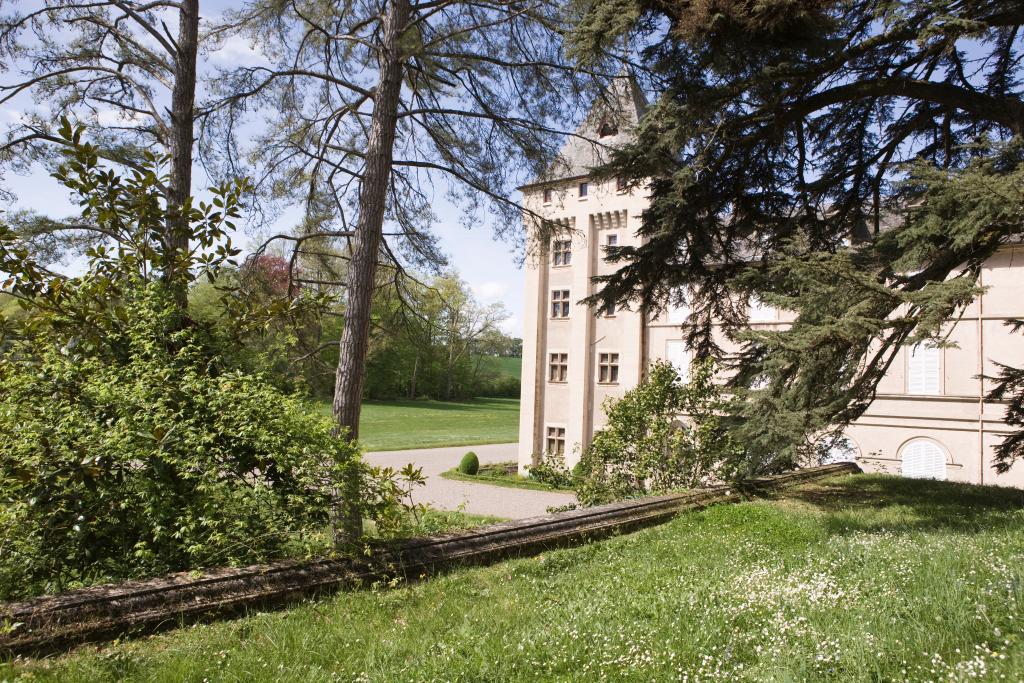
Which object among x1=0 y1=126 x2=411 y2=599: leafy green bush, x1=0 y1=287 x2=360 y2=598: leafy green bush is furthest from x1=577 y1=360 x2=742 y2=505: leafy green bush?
x1=0 y1=287 x2=360 y2=598: leafy green bush

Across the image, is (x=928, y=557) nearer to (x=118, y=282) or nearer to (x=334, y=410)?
(x=334, y=410)

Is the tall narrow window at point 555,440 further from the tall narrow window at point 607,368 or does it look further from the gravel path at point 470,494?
the tall narrow window at point 607,368

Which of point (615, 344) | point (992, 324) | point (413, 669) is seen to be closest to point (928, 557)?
point (413, 669)

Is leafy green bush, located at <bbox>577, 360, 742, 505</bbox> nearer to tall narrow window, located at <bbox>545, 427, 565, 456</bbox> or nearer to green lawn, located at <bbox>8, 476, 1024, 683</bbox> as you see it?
green lawn, located at <bbox>8, 476, 1024, 683</bbox>

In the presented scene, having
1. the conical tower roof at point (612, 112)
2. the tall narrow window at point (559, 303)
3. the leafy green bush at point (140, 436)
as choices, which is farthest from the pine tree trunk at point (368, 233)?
the tall narrow window at point (559, 303)

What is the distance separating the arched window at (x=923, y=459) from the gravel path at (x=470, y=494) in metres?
11.0

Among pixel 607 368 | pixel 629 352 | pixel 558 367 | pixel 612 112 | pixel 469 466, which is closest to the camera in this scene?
pixel 612 112

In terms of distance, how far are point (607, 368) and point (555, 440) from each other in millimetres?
4222

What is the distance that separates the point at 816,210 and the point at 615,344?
20573 mm

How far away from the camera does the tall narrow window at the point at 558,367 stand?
103 feet

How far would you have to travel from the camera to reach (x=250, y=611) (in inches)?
149

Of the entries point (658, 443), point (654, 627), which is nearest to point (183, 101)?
point (654, 627)

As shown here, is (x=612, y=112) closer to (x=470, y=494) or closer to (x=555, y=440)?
(x=470, y=494)

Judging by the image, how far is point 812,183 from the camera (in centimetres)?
930
